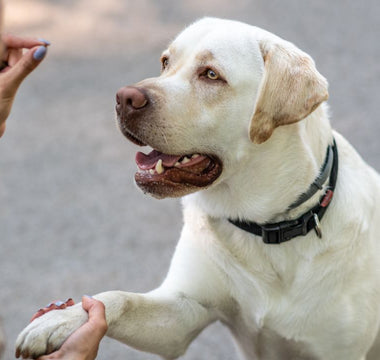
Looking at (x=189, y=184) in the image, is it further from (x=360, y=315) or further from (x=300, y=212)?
(x=360, y=315)

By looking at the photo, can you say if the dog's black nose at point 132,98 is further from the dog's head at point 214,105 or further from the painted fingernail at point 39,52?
the painted fingernail at point 39,52

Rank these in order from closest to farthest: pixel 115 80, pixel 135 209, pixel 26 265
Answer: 1. pixel 26 265
2. pixel 135 209
3. pixel 115 80

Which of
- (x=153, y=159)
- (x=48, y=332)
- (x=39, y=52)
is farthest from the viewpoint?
(x=153, y=159)

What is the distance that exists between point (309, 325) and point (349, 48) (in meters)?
4.48

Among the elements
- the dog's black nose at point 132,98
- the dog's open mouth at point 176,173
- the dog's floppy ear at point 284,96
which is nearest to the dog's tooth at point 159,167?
the dog's open mouth at point 176,173

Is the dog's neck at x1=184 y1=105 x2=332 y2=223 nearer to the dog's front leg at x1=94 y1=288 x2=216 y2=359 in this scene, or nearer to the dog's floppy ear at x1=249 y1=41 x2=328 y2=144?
the dog's floppy ear at x1=249 y1=41 x2=328 y2=144

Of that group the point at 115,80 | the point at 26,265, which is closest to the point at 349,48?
the point at 115,80

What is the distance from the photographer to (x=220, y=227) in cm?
284

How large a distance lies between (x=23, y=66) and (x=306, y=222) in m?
1.13

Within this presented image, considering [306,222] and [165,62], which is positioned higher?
[165,62]

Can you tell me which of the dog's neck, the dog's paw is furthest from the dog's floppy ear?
the dog's paw

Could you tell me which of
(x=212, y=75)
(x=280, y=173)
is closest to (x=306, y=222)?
(x=280, y=173)

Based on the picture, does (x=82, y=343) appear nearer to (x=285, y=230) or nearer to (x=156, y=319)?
(x=156, y=319)

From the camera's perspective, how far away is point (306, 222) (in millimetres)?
2664
